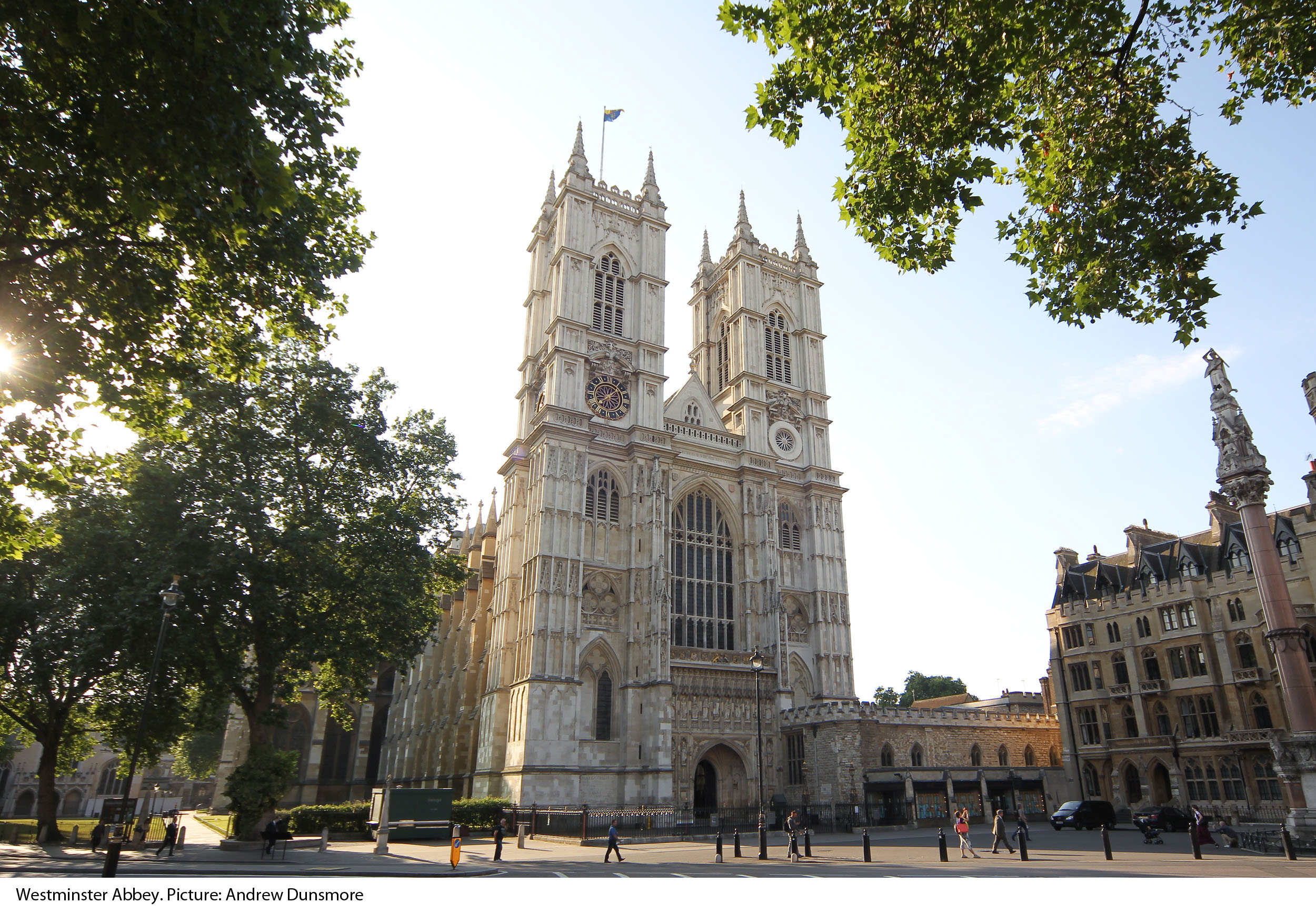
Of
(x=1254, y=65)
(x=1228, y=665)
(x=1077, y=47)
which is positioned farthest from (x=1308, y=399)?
(x=1077, y=47)

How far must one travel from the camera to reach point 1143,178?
11086mm

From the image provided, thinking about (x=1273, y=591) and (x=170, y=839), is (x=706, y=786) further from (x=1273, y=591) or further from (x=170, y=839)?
(x=1273, y=591)

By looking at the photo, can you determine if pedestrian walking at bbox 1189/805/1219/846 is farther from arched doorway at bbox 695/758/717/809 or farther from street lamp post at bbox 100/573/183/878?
street lamp post at bbox 100/573/183/878

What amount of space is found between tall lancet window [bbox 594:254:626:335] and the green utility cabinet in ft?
83.3

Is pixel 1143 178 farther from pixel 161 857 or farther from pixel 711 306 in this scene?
pixel 711 306

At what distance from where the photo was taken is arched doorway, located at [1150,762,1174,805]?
3350 cm

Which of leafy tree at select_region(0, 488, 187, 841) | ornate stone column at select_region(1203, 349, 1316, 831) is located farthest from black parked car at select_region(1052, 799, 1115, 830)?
leafy tree at select_region(0, 488, 187, 841)

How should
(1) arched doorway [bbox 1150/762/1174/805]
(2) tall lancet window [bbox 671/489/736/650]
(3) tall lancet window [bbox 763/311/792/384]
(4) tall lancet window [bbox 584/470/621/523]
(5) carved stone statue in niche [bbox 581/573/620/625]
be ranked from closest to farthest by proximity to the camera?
(1) arched doorway [bbox 1150/762/1174/805], (5) carved stone statue in niche [bbox 581/573/620/625], (4) tall lancet window [bbox 584/470/621/523], (2) tall lancet window [bbox 671/489/736/650], (3) tall lancet window [bbox 763/311/792/384]

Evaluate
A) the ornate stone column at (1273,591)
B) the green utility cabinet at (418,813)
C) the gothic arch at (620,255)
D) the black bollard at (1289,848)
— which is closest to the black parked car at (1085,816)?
the ornate stone column at (1273,591)

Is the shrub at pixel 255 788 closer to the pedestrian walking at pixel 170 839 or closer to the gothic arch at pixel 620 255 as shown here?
the pedestrian walking at pixel 170 839

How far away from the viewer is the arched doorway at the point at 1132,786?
113ft

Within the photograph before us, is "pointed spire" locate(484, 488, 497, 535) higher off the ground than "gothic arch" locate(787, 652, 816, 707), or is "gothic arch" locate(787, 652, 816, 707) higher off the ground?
"pointed spire" locate(484, 488, 497, 535)

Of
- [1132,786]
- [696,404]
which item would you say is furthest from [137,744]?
[1132,786]

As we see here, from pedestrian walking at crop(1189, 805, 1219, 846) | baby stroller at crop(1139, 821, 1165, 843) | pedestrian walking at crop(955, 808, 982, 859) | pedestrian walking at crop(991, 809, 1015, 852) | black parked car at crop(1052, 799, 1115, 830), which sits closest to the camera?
pedestrian walking at crop(1189, 805, 1219, 846)
